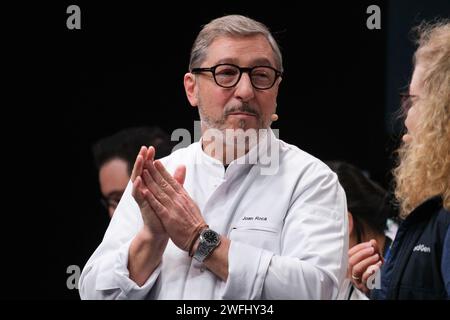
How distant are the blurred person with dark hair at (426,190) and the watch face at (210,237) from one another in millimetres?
455

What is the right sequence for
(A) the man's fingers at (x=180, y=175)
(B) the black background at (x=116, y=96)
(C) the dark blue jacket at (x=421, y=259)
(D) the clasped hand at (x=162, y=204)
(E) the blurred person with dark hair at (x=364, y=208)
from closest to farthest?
(C) the dark blue jacket at (x=421, y=259)
(D) the clasped hand at (x=162, y=204)
(A) the man's fingers at (x=180, y=175)
(E) the blurred person with dark hair at (x=364, y=208)
(B) the black background at (x=116, y=96)

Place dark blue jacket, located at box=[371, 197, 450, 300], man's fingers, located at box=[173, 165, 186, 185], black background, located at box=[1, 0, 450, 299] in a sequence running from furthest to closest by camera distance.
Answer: black background, located at box=[1, 0, 450, 299] < man's fingers, located at box=[173, 165, 186, 185] < dark blue jacket, located at box=[371, 197, 450, 300]

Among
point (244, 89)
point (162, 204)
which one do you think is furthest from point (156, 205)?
point (244, 89)

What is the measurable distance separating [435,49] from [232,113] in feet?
2.00

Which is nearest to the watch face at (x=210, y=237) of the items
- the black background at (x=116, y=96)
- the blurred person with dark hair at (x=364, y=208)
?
the blurred person with dark hair at (x=364, y=208)

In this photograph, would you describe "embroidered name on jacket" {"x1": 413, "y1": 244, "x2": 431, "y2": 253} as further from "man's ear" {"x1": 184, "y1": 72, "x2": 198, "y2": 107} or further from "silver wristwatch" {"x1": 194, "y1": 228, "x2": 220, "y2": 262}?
"man's ear" {"x1": 184, "y1": 72, "x2": 198, "y2": 107}

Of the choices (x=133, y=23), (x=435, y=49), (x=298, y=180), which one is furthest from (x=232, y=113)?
(x=133, y=23)

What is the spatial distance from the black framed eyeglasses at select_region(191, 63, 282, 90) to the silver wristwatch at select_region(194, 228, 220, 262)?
17.7 inches

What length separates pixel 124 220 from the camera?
7.61 feet

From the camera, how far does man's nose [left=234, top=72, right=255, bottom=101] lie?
2.27m

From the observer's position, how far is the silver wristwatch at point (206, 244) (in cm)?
210

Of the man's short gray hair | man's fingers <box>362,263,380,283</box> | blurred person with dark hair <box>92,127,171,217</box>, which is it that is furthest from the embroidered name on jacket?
blurred person with dark hair <box>92,127,171,217</box>

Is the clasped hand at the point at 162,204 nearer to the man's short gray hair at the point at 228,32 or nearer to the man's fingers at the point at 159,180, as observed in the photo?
the man's fingers at the point at 159,180

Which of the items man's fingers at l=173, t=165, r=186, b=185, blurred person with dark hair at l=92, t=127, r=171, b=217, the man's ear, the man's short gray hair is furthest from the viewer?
blurred person with dark hair at l=92, t=127, r=171, b=217
